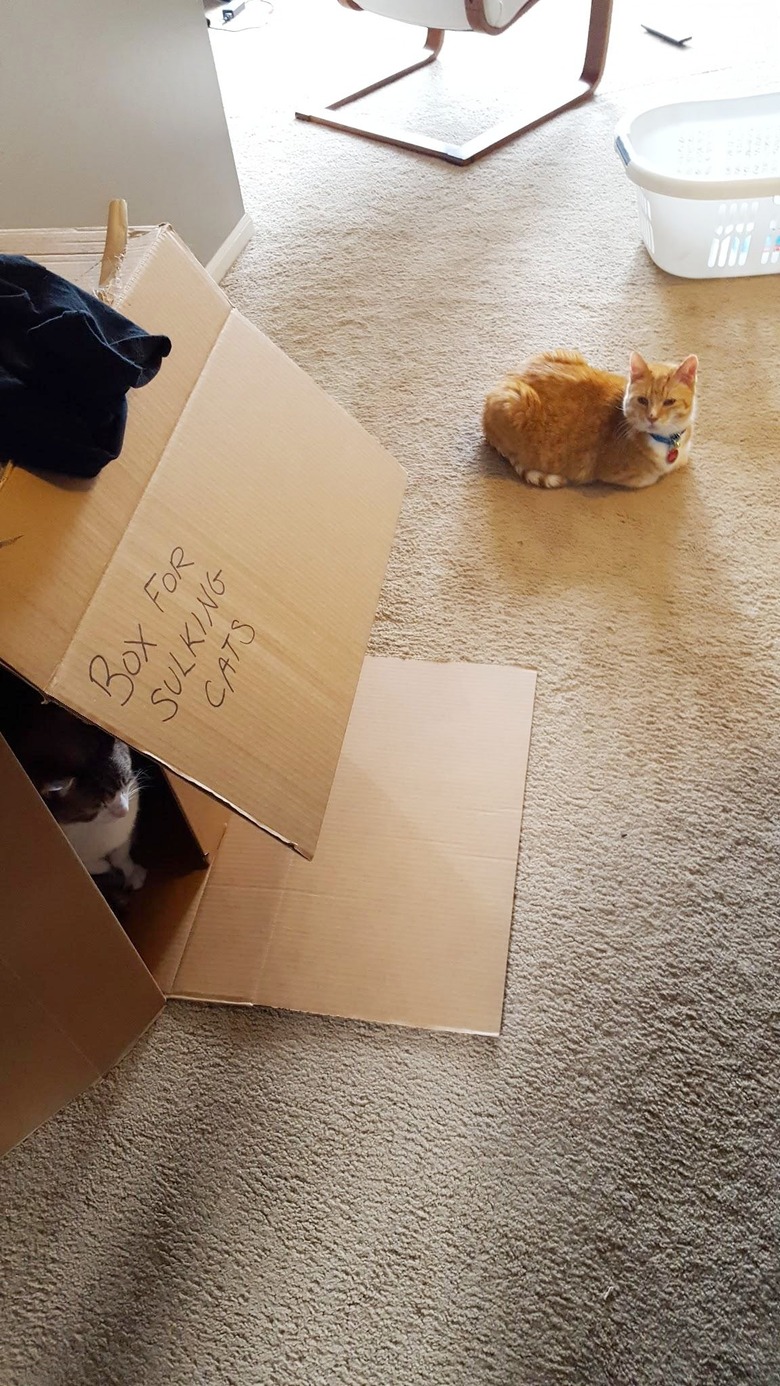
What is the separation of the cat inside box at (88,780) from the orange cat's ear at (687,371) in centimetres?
105

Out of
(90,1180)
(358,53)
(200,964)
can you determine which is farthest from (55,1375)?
(358,53)

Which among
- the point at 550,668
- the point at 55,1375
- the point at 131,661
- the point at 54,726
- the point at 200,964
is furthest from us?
the point at 550,668

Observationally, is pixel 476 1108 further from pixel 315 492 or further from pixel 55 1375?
pixel 315 492

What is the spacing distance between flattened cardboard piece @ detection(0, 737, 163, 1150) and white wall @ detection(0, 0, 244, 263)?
1.12 meters

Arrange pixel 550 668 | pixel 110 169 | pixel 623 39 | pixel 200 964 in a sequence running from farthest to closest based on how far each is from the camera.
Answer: pixel 623 39 → pixel 110 169 → pixel 550 668 → pixel 200 964

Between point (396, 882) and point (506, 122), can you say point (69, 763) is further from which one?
point (506, 122)

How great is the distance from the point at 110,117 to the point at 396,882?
1.44 meters

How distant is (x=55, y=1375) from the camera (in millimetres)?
911

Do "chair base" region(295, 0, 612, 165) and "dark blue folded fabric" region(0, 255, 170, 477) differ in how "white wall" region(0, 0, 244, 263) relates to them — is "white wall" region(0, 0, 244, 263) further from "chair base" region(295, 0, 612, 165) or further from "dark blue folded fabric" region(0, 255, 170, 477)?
"dark blue folded fabric" region(0, 255, 170, 477)

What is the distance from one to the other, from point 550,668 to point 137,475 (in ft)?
2.41

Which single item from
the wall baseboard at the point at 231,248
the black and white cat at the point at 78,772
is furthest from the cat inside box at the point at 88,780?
the wall baseboard at the point at 231,248

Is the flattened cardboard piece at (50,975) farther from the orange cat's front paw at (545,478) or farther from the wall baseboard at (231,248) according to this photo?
the wall baseboard at (231,248)

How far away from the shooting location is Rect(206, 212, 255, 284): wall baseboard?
213 centimetres

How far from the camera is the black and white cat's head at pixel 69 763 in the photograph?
101 cm
